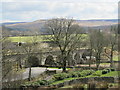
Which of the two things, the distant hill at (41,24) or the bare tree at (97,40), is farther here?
the bare tree at (97,40)

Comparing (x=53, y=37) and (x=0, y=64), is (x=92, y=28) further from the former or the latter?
(x=0, y=64)

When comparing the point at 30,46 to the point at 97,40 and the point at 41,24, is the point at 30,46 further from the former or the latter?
the point at 97,40

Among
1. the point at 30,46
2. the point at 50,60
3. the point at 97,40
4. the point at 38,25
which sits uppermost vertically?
the point at 38,25

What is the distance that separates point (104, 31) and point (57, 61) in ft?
17.2

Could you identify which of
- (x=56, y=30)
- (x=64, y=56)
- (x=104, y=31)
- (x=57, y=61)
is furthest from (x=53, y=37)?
(x=104, y=31)

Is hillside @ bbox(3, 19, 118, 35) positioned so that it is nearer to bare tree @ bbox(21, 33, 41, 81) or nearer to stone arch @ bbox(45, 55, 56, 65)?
bare tree @ bbox(21, 33, 41, 81)

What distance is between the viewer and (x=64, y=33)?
1389 centimetres

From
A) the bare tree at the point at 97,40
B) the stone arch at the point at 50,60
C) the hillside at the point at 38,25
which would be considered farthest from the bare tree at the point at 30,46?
the bare tree at the point at 97,40

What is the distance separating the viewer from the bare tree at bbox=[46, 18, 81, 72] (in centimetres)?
1330

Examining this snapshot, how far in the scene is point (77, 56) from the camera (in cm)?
→ 1969

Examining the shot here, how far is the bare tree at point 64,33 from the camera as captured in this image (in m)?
13.3

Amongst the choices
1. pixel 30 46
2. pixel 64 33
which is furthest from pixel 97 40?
pixel 30 46

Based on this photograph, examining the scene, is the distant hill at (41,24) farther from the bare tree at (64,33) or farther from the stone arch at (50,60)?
the stone arch at (50,60)

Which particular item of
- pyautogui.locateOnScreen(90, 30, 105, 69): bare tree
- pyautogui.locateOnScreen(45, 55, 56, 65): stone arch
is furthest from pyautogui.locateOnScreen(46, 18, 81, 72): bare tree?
pyautogui.locateOnScreen(45, 55, 56, 65): stone arch
